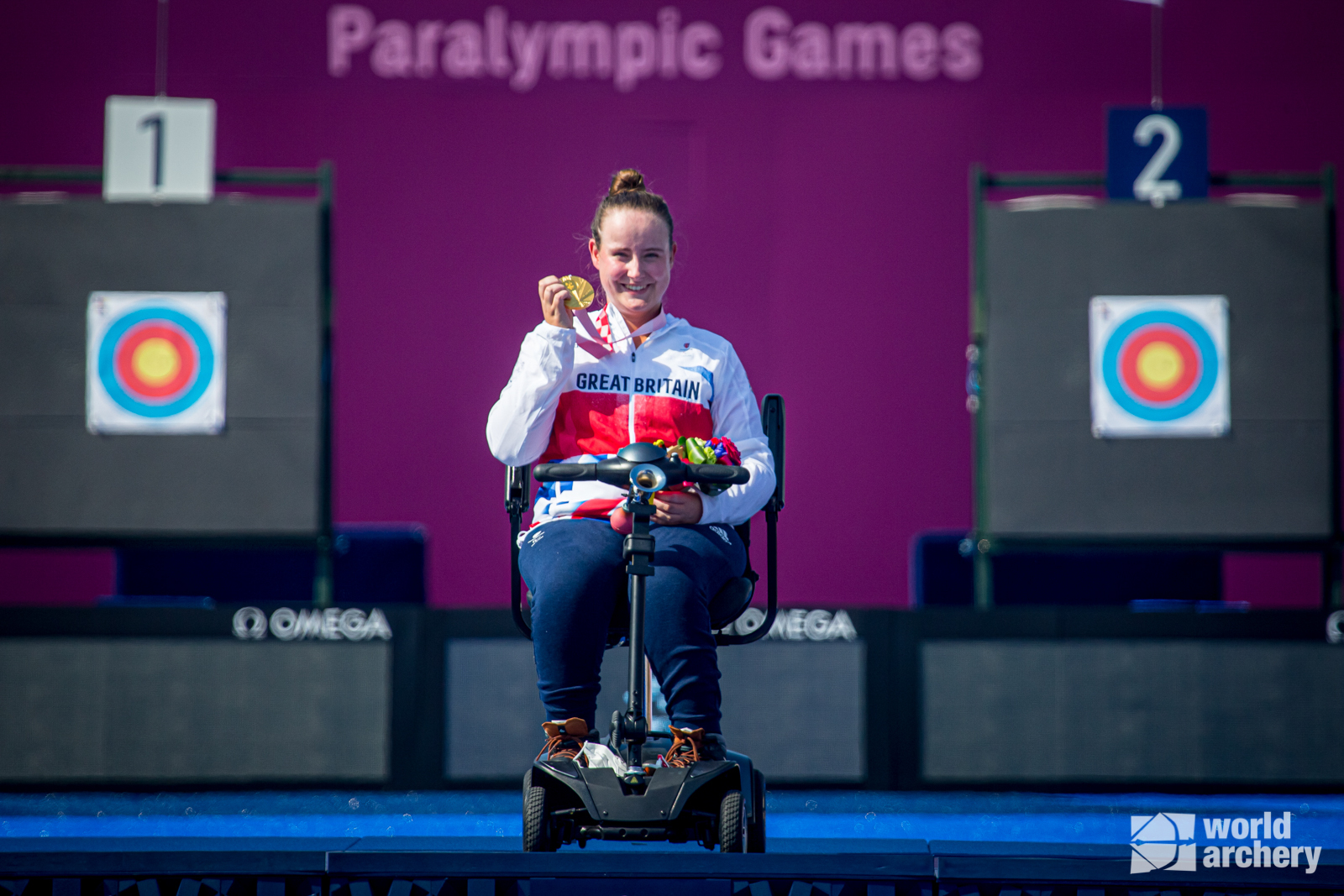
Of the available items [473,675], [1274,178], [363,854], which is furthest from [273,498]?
[1274,178]

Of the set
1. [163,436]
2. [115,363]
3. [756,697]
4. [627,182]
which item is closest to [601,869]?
[627,182]

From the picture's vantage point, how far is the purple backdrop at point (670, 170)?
15.8 feet

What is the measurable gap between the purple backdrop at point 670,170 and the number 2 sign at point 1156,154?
1573mm

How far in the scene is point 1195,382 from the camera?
10.4 feet

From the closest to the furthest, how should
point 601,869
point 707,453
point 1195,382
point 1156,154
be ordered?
point 601,869
point 707,453
point 1195,382
point 1156,154

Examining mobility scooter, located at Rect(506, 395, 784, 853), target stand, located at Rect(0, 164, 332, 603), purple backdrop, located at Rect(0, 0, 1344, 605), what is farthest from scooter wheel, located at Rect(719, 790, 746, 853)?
purple backdrop, located at Rect(0, 0, 1344, 605)

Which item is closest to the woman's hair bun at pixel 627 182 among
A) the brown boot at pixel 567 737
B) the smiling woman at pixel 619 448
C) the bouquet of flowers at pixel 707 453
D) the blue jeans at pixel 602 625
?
the smiling woman at pixel 619 448

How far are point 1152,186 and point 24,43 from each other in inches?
161

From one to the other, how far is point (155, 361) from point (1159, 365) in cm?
244

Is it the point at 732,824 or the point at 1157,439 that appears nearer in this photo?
the point at 732,824

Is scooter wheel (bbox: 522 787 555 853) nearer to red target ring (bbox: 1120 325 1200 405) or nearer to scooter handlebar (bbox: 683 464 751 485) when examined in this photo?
scooter handlebar (bbox: 683 464 751 485)

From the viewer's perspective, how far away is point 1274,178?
10.7 feet

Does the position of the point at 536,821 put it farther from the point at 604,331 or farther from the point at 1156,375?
the point at 1156,375

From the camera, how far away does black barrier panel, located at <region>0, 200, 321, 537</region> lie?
3.04 meters
